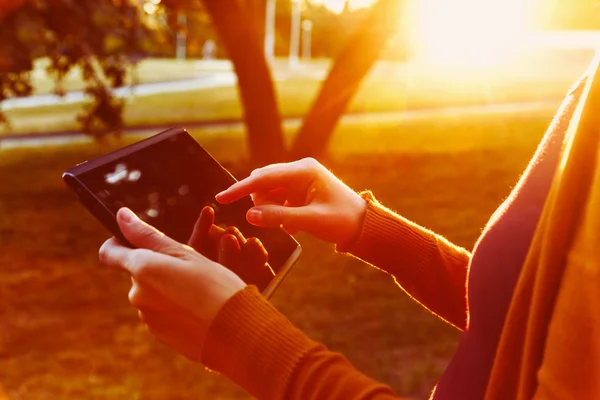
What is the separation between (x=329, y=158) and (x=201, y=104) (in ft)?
30.0

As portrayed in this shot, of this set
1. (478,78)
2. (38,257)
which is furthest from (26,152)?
(478,78)

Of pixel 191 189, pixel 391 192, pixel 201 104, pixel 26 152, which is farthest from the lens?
pixel 201 104

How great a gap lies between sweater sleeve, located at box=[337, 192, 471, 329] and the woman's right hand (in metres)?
0.03

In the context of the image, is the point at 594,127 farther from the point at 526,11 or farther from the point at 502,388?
the point at 526,11

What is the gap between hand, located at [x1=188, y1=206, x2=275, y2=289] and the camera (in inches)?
52.1

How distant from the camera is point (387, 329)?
447 centimetres

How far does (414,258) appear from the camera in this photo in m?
1.54

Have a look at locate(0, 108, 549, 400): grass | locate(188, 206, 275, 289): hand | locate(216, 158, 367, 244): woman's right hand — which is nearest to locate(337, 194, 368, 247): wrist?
locate(216, 158, 367, 244): woman's right hand

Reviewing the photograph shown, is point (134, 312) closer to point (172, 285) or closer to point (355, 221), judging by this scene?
point (355, 221)

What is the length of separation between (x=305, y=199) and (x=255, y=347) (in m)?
0.52

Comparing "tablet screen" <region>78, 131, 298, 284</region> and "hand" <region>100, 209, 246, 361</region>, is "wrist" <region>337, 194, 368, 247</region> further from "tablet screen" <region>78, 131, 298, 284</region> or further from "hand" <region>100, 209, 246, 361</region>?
"hand" <region>100, 209, 246, 361</region>

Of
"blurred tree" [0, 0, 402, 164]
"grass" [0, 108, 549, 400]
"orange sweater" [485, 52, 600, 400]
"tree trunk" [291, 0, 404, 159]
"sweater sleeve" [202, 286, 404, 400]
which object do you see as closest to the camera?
"orange sweater" [485, 52, 600, 400]

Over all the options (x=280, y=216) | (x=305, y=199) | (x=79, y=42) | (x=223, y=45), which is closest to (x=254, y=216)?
(x=280, y=216)

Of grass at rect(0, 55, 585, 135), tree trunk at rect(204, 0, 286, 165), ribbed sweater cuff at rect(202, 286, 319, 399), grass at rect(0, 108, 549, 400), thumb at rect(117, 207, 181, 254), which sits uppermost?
thumb at rect(117, 207, 181, 254)
